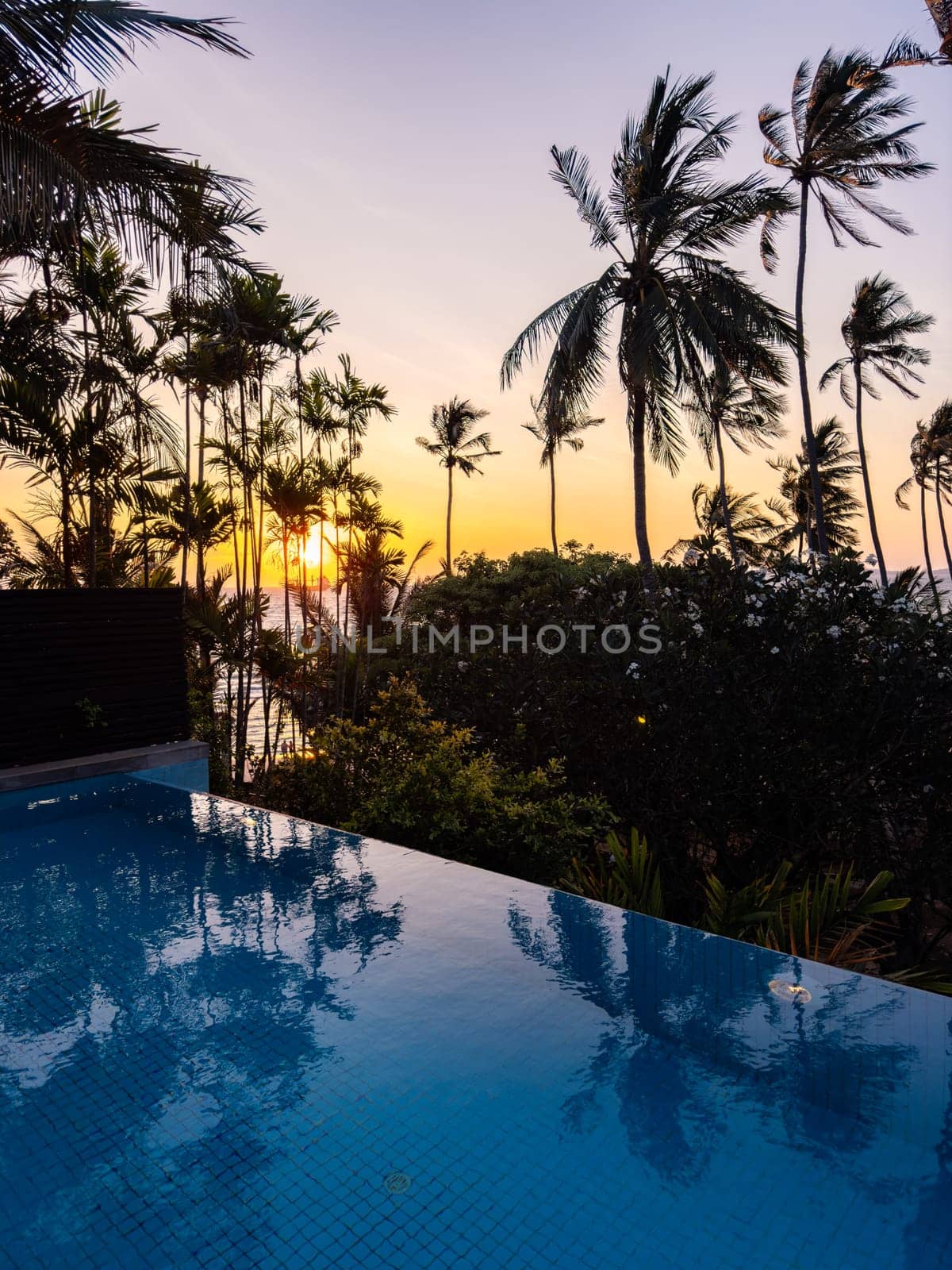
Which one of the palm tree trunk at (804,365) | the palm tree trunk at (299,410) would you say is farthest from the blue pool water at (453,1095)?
the palm tree trunk at (804,365)

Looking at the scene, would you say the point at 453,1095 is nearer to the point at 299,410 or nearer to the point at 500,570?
the point at 500,570

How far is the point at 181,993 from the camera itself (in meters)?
2.93

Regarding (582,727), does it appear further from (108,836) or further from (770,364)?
(770,364)

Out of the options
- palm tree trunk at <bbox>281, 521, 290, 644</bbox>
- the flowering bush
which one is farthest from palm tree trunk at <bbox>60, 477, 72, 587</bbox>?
the flowering bush

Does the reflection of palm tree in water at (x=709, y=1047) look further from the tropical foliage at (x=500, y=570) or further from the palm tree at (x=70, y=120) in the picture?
the palm tree at (x=70, y=120)

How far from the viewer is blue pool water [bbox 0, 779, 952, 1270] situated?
185cm

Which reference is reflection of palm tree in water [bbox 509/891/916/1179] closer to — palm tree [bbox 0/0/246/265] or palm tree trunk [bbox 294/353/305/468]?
palm tree [bbox 0/0/246/265]

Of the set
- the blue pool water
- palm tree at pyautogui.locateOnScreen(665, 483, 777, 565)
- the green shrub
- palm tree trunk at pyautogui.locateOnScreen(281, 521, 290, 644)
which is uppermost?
palm tree at pyautogui.locateOnScreen(665, 483, 777, 565)

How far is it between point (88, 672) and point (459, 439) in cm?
2932

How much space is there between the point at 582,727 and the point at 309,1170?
4.40 m

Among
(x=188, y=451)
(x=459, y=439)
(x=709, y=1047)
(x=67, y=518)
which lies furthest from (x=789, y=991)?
(x=459, y=439)

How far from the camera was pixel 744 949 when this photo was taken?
304cm

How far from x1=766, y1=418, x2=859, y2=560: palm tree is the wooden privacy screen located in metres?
27.2

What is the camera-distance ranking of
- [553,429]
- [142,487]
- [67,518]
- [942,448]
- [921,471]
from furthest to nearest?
[921,471] → [942,448] → [553,429] → [142,487] → [67,518]
